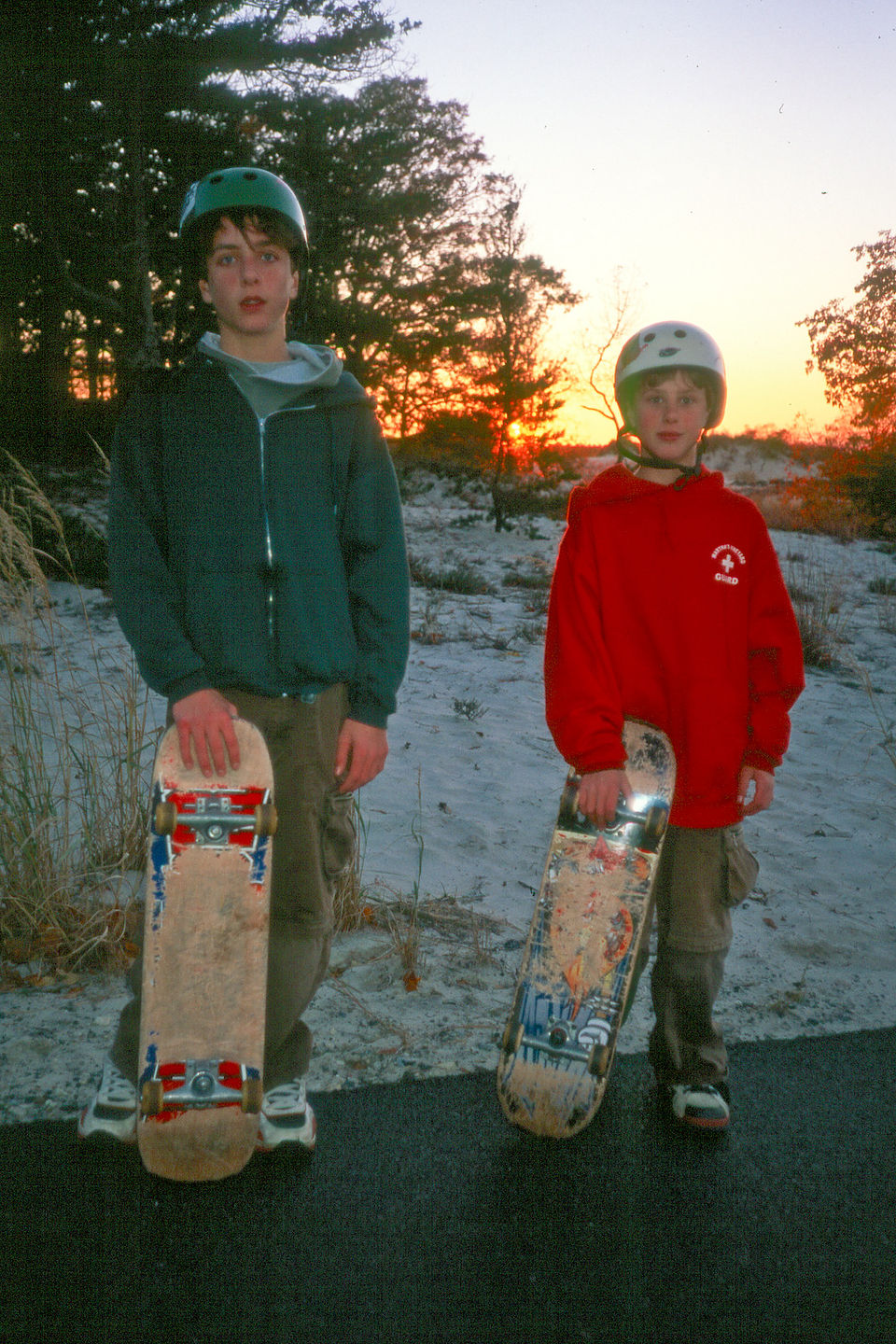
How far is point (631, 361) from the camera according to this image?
228 centimetres

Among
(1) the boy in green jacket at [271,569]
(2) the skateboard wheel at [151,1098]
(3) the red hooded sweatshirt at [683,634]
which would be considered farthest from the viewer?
(3) the red hooded sweatshirt at [683,634]

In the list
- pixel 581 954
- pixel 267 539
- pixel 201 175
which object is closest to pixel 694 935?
pixel 581 954

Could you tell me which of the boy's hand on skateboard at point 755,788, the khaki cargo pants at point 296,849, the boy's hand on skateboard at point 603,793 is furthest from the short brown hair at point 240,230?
the boy's hand on skateboard at point 755,788

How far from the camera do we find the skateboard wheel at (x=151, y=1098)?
5.64ft

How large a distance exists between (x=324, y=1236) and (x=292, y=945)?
0.56 m

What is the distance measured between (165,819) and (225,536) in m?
0.59

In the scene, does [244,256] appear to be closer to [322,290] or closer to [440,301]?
[322,290]

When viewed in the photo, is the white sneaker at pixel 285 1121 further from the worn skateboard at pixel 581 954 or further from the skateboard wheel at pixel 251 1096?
the worn skateboard at pixel 581 954

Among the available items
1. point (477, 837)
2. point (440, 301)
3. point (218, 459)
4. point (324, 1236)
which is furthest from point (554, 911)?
point (440, 301)

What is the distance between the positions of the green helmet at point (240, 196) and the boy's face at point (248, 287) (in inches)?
1.8

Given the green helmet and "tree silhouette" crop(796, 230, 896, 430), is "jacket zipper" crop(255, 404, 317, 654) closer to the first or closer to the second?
the green helmet

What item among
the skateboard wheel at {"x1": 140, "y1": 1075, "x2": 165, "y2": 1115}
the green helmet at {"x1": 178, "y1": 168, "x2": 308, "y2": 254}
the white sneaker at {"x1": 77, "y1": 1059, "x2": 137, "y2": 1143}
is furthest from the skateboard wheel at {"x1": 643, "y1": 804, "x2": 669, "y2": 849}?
the green helmet at {"x1": 178, "y1": 168, "x2": 308, "y2": 254}

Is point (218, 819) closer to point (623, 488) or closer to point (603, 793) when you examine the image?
point (603, 793)

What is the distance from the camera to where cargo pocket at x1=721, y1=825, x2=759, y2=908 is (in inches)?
82.3
